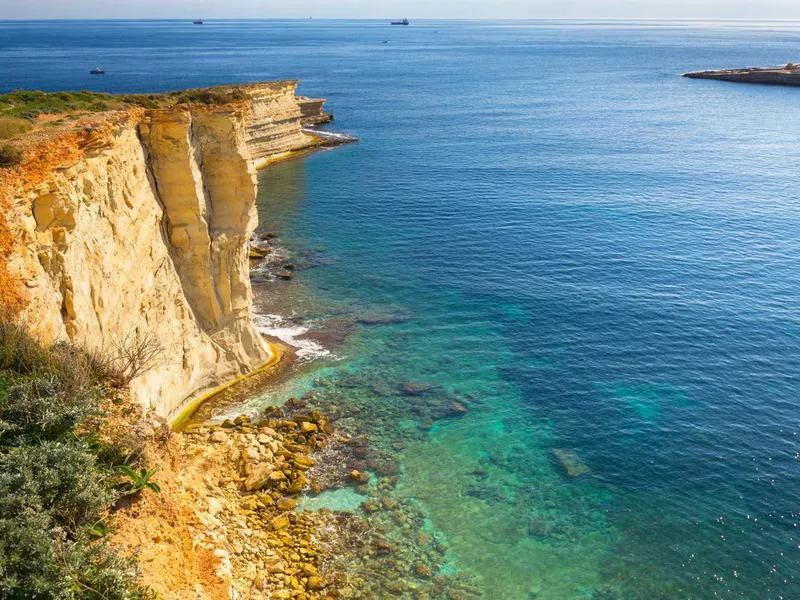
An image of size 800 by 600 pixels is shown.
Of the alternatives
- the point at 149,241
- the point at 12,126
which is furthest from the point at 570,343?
the point at 12,126

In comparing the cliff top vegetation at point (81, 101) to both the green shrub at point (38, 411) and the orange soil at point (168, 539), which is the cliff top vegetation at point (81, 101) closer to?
the green shrub at point (38, 411)

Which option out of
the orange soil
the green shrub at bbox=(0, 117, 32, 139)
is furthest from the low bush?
the green shrub at bbox=(0, 117, 32, 139)

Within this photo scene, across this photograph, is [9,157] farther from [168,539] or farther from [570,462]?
[570,462]

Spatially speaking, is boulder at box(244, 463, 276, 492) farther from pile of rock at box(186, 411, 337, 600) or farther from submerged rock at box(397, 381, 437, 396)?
submerged rock at box(397, 381, 437, 396)

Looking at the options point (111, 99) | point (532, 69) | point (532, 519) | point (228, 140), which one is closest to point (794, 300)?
point (532, 519)

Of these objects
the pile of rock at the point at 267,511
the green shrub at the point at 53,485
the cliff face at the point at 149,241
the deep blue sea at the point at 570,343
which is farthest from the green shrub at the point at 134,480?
the deep blue sea at the point at 570,343

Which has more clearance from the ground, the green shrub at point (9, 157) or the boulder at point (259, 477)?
the green shrub at point (9, 157)
